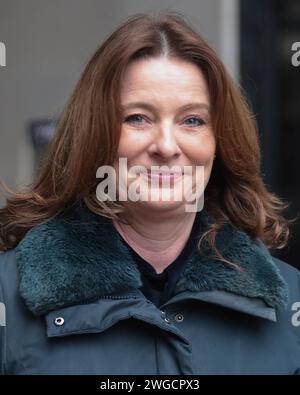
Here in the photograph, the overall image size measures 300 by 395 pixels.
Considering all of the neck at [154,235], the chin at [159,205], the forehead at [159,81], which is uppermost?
the forehead at [159,81]

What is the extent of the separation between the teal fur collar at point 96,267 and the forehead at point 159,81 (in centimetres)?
34

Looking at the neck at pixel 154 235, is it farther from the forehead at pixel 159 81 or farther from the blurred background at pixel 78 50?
the blurred background at pixel 78 50

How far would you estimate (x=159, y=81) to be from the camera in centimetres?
199

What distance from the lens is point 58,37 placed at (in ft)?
13.6

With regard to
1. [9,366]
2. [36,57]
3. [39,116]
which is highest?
[36,57]

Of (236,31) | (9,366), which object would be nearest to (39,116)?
(236,31)

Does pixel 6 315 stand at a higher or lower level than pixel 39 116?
lower

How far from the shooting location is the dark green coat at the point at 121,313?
1.90 m

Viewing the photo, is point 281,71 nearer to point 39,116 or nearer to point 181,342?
point 39,116

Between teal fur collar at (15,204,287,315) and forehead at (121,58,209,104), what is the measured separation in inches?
13.3

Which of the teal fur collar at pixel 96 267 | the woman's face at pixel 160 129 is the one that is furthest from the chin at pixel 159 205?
the teal fur collar at pixel 96 267

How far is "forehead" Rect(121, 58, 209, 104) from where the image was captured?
6.52ft

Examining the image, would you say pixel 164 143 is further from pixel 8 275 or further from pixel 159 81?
pixel 8 275

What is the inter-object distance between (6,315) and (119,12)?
251 cm
